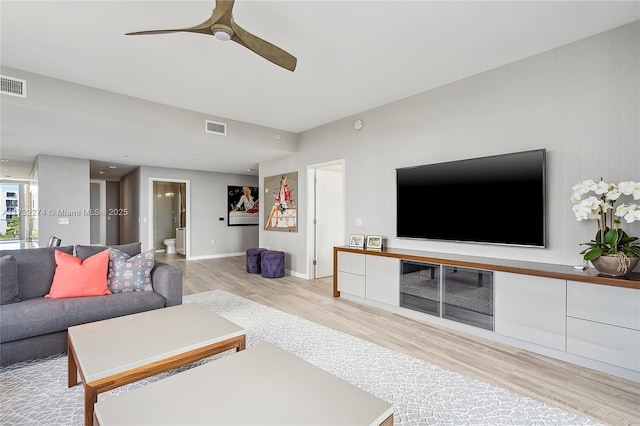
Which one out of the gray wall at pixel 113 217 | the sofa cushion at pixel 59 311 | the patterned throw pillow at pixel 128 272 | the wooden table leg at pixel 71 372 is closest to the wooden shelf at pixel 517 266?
the patterned throw pillow at pixel 128 272

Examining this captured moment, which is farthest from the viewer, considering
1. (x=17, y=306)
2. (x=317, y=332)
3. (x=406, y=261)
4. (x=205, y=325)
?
(x=406, y=261)

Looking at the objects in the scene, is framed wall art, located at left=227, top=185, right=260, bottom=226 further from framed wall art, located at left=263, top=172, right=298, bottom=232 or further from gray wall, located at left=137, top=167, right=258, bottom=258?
framed wall art, located at left=263, top=172, right=298, bottom=232

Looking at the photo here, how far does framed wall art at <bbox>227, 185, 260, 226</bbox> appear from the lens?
843 cm

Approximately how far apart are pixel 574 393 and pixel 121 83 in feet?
15.8

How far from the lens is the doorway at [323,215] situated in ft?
17.8

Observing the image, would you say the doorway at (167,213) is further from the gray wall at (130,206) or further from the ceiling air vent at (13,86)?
the ceiling air vent at (13,86)

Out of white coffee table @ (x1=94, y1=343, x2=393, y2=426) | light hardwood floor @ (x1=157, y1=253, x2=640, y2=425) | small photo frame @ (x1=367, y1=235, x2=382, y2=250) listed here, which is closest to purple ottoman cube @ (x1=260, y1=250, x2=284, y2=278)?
light hardwood floor @ (x1=157, y1=253, x2=640, y2=425)

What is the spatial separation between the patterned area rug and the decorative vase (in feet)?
3.61

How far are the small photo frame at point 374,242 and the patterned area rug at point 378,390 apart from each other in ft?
4.71

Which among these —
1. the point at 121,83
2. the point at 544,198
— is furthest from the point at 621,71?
the point at 121,83

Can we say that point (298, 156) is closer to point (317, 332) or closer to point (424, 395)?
point (317, 332)

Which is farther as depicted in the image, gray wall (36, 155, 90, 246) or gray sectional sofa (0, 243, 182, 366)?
gray wall (36, 155, 90, 246)

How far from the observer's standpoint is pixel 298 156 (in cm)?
564

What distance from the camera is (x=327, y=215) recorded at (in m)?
5.63
